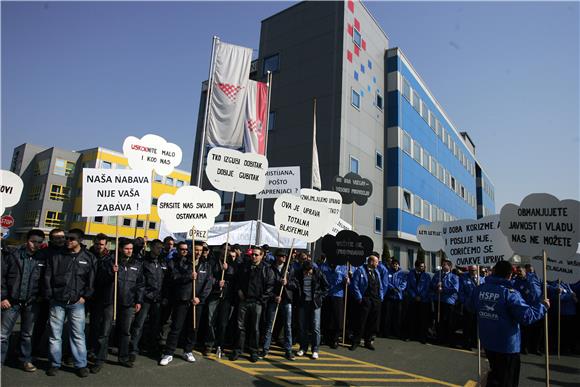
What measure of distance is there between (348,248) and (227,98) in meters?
8.72

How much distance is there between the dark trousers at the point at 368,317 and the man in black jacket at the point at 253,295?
2417 millimetres

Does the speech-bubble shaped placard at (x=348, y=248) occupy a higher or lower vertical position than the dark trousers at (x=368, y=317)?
higher

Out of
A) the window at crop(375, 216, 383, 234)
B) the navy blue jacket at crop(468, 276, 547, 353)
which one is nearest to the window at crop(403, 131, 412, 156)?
the window at crop(375, 216, 383, 234)

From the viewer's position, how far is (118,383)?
5371mm

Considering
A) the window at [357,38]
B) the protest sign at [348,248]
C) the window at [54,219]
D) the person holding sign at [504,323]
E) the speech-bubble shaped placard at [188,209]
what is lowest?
the person holding sign at [504,323]

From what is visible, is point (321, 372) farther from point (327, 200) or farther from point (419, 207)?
point (419, 207)

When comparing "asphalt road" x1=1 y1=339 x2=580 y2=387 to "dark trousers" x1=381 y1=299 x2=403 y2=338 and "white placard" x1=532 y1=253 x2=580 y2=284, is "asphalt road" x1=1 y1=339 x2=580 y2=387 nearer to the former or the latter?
"dark trousers" x1=381 y1=299 x2=403 y2=338

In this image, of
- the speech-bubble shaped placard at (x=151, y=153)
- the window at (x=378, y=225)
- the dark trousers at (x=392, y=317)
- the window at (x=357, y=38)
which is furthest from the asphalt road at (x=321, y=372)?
the window at (x=357, y=38)

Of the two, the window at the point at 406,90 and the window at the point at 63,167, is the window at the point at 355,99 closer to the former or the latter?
the window at the point at 406,90

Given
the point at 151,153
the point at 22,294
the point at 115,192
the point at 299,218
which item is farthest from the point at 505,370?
the point at 151,153

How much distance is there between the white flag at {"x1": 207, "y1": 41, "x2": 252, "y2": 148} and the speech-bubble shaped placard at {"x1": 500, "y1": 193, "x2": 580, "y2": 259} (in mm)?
10864

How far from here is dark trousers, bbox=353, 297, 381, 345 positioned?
8375 mm

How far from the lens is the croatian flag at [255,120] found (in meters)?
15.1

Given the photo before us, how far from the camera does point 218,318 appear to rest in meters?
7.43
